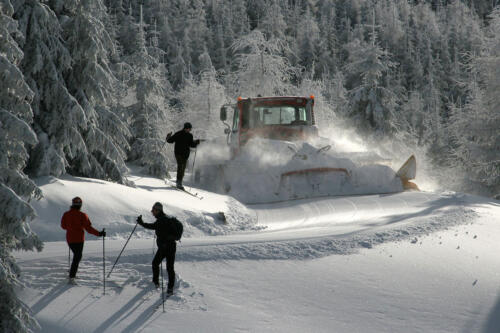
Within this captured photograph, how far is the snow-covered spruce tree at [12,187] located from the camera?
4633mm

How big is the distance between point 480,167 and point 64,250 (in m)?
19.5

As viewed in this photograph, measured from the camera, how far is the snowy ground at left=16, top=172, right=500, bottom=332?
5.78 meters

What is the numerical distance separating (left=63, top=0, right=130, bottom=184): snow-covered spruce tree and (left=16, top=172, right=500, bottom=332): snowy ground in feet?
4.21

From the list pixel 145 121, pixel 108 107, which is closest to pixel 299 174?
pixel 108 107

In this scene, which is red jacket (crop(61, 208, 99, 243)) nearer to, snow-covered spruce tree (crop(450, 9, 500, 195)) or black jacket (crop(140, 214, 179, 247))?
black jacket (crop(140, 214, 179, 247))

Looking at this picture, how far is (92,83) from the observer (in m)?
12.3

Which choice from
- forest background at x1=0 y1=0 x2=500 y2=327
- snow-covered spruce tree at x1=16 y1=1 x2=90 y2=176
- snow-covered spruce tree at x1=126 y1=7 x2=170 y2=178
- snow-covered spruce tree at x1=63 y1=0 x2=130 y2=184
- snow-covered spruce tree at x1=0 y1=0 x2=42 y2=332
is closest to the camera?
snow-covered spruce tree at x1=0 y1=0 x2=42 y2=332

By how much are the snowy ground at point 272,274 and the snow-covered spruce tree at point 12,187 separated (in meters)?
0.60

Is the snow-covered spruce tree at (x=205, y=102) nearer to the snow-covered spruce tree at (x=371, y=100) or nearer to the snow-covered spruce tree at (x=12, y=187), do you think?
the snow-covered spruce tree at (x=371, y=100)

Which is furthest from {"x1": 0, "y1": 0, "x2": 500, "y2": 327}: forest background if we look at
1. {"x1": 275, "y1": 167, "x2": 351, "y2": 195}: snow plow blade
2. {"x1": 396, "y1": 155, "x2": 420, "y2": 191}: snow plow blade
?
{"x1": 396, "y1": 155, "x2": 420, "y2": 191}: snow plow blade

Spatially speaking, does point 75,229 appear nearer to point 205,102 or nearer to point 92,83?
point 92,83

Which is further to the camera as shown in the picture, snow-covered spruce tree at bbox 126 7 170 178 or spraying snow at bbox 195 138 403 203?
snow-covered spruce tree at bbox 126 7 170 178

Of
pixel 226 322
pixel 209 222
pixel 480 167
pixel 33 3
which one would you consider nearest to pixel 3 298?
pixel 226 322

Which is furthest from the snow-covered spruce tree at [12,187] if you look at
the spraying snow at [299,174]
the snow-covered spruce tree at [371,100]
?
the snow-covered spruce tree at [371,100]
